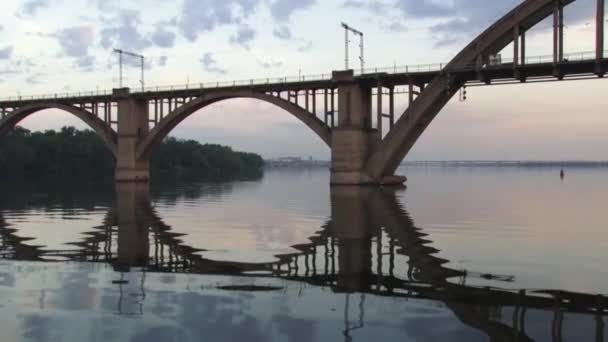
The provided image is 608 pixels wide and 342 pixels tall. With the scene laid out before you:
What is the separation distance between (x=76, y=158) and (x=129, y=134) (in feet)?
157

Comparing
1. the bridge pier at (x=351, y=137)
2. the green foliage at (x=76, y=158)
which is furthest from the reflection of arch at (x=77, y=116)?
the bridge pier at (x=351, y=137)

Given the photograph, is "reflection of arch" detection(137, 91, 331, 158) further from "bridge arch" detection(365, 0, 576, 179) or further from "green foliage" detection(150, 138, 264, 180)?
"green foliage" detection(150, 138, 264, 180)

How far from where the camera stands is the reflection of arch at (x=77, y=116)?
73.2m

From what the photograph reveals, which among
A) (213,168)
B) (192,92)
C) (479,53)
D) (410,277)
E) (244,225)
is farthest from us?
(213,168)

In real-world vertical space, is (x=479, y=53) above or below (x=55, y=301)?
above

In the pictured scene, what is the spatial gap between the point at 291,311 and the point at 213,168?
140161mm

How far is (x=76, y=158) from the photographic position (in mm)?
113938

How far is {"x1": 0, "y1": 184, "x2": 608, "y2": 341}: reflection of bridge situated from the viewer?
8.79 metres

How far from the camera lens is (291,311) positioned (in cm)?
871

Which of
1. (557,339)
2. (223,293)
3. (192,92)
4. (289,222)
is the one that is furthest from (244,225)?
(192,92)

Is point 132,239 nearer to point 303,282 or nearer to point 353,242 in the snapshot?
point 353,242

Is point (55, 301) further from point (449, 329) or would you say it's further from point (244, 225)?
point (244, 225)

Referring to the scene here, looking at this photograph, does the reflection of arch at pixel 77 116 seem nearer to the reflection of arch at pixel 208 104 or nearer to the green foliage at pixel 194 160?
the reflection of arch at pixel 208 104

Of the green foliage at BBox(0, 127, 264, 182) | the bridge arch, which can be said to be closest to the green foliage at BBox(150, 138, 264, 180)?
the green foliage at BBox(0, 127, 264, 182)
